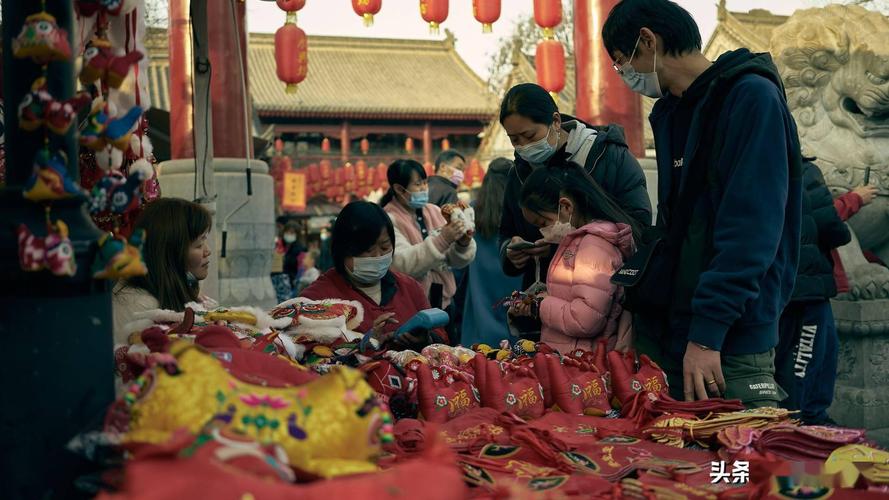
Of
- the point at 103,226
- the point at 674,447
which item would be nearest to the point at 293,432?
the point at 674,447

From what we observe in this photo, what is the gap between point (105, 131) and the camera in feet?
5.43

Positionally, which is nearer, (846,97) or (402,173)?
(402,173)

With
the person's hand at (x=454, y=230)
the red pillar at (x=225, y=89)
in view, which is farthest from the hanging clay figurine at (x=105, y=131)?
the red pillar at (x=225, y=89)

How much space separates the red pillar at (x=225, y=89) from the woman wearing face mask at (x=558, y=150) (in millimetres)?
5423

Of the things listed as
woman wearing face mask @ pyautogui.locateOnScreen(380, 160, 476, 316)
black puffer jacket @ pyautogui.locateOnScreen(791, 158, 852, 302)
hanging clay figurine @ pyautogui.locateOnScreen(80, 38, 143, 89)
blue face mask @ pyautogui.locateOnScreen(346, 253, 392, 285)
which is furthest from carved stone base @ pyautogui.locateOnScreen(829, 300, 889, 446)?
hanging clay figurine @ pyautogui.locateOnScreen(80, 38, 143, 89)

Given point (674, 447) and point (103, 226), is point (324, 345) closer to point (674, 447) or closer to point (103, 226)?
point (103, 226)

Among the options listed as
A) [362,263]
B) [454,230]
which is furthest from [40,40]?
[454,230]

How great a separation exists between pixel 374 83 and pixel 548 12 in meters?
26.5

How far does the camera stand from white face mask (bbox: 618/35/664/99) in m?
2.57

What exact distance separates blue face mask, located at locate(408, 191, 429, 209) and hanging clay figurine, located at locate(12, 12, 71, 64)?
3879 mm

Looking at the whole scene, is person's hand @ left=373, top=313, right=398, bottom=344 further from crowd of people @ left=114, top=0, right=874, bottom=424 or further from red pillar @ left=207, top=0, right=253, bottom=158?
red pillar @ left=207, top=0, right=253, bottom=158

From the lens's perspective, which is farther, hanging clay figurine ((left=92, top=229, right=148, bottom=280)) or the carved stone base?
the carved stone base

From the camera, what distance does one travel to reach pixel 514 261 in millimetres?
3549

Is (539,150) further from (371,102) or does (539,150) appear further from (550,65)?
(371,102)
